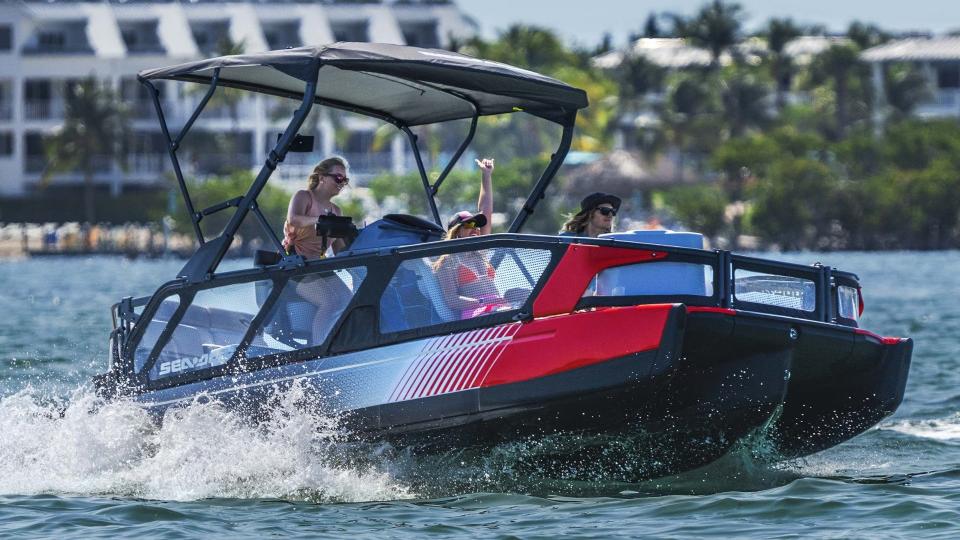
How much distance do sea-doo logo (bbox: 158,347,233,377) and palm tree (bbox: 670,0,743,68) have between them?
7300 cm

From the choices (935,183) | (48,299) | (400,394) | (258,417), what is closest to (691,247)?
(400,394)

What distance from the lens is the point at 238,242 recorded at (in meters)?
66.4

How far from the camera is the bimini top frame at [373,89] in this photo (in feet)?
36.1

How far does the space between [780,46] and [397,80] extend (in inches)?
2913

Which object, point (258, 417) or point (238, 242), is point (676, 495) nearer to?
point (258, 417)

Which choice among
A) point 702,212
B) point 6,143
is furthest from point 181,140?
point 6,143

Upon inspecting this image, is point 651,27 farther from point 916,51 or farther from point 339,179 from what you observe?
point 339,179

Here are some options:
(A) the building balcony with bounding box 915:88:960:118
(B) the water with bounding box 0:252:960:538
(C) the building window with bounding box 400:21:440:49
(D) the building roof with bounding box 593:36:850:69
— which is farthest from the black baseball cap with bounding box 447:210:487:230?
(A) the building balcony with bounding box 915:88:960:118

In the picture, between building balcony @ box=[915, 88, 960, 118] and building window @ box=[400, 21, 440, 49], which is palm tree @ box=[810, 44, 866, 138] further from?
→ building window @ box=[400, 21, 440, 49]

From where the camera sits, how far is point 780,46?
277ft

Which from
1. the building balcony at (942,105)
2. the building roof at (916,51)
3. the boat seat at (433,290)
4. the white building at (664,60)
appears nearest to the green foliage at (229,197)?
the white building at (664,60)

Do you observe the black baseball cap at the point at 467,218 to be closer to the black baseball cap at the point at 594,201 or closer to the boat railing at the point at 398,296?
the black baseball cap at the point at 594,201

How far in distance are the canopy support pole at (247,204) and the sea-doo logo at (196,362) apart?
45 centimetres

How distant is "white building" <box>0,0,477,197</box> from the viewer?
77188 millimetres
